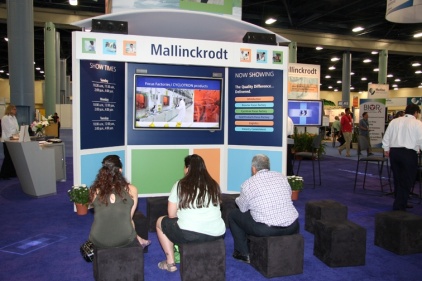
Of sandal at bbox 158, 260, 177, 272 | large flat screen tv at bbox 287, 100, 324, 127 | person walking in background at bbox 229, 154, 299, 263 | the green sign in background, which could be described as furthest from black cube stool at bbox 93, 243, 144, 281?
large flat screen tv at bbox 287, 100, 324, 127

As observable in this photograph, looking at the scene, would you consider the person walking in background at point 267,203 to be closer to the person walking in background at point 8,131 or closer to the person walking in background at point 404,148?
the person walking in background at point 404,148

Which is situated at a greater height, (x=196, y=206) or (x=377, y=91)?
(x=377, y=91)

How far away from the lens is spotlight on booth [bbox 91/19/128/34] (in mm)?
4875

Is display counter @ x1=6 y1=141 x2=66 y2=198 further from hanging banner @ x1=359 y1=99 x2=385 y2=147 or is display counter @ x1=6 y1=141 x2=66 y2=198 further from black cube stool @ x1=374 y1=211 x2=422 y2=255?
hanging banner @ x1=359 y1=99 x2=385 y2=147

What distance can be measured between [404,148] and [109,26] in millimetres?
4185

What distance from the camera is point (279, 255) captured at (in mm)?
3180

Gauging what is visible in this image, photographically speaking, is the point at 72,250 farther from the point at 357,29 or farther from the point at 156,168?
the point at 357,29

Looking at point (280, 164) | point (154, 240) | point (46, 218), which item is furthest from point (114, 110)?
point (280, 164)

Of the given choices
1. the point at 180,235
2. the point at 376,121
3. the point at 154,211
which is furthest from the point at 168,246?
the point at 376,121

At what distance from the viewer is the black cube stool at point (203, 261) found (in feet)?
9.53

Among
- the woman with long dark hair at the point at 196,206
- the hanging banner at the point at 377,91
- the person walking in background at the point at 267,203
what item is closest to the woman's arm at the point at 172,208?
the woman with long dark hair at the point at 196,206

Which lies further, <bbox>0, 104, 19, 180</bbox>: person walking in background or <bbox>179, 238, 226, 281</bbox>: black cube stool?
<bbox>0, 104, 19, 180</bbox>: person walking in background

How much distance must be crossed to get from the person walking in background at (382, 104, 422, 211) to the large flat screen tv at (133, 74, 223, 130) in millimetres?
2462

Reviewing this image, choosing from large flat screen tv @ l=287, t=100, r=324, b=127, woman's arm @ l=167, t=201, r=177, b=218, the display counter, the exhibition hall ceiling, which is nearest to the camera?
woman's arm @ l=167, t=201, r=177, b=218
